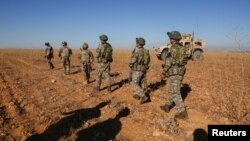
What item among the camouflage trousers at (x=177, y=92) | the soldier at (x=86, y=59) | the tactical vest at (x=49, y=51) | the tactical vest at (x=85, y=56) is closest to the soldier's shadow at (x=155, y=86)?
the soldier at (x=86, y=59)

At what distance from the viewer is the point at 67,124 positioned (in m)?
6.65

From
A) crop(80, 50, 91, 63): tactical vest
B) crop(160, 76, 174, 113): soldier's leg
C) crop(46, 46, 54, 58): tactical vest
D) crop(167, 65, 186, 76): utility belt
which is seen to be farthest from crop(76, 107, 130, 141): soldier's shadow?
crop(46, 46, 54, 58): tactical vest

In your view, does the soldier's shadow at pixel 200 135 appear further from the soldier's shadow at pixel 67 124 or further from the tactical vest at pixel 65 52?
the tactical vest at pixel 65 52

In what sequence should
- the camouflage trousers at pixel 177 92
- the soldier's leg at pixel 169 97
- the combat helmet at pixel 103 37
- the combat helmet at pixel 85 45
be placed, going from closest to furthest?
the camouflage trousers at pixel 177 92, the soldier's leg at pixel 169 97, the combat helmet at pixel 103 37, the combat helmet at pixel 85 45

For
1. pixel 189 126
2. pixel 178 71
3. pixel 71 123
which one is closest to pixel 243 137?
pixel 189 126

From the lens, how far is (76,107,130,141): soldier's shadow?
5929 mm

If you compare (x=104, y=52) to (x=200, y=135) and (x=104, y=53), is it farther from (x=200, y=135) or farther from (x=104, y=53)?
(x=200, y=135)

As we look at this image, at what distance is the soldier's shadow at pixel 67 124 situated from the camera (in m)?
5.90

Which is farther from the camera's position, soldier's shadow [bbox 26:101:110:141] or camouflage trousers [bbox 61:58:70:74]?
camouflage trousers [bbox 61:58:70:74]

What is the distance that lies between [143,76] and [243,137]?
16.4 feet

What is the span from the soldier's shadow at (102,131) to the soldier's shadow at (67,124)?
286 mm

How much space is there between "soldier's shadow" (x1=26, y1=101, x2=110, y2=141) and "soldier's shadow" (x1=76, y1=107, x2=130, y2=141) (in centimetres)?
29

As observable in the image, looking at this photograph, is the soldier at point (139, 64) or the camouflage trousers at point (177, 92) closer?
the camouflage trousers at point (177, 92)

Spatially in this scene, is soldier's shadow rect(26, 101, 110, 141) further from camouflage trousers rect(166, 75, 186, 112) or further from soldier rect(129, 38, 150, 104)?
camouflage trousers rect(166, 75, 186, 112)
